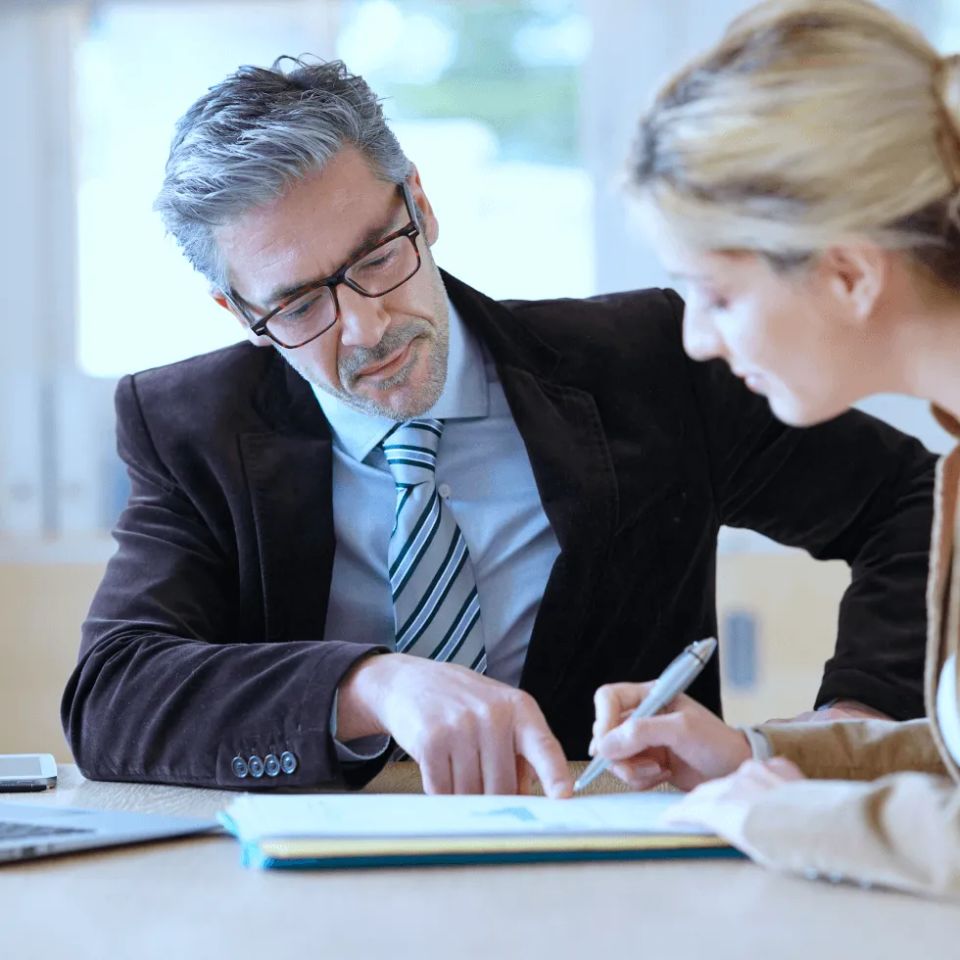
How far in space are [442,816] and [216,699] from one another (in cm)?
43

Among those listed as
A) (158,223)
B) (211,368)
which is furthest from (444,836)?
(158,223)

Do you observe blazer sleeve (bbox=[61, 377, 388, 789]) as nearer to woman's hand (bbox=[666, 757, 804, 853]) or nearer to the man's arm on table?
the man's arm on table

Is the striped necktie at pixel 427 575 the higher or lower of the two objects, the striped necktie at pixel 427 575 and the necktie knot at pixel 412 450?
the lower

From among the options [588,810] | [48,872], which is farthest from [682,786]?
[48,872]

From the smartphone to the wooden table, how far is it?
44cm

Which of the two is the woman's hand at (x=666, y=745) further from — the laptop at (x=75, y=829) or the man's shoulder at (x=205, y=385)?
the man's shoulder at (x=205, y=385)

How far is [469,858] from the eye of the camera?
3.31 ft

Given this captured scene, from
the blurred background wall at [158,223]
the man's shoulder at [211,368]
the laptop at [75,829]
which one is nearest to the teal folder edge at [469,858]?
the laptop at [75,829]

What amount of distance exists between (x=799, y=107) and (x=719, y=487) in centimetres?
92

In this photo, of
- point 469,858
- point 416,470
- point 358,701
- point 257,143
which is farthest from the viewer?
point 416,470

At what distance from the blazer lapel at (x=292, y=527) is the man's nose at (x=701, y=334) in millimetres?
727

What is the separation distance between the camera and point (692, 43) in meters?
3.39

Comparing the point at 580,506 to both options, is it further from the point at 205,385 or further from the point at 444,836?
the point at 444,836

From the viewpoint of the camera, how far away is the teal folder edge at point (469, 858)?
3.29 feet
